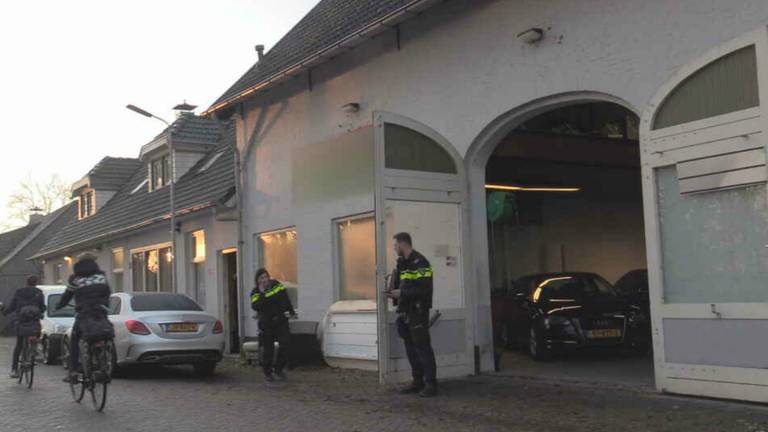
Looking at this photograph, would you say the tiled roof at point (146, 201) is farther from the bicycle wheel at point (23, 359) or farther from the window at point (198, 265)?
the bicycle wheel at point (23, 359)

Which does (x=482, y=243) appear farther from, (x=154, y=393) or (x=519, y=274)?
(x=519, y=274)

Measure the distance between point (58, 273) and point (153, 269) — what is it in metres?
13.5

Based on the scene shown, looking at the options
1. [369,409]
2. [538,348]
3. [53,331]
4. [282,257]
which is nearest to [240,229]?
[282,257]

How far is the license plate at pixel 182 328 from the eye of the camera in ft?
40.8

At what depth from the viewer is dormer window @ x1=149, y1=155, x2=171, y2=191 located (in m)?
23.6

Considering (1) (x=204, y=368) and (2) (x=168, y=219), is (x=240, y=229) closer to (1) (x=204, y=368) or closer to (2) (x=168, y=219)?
(2) (x=168, y=219)

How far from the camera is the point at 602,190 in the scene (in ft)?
60.6

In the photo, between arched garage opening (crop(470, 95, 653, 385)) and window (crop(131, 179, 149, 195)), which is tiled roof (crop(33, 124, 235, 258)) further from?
arched garage opening (crop(470, 95, 653, 385))

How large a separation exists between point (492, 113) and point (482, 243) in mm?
1872

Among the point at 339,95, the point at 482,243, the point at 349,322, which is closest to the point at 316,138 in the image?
the point at 339,95

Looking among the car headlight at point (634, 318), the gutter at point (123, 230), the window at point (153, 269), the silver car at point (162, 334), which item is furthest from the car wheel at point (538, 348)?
the window at point (153, 269)

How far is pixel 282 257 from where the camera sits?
15.8 m

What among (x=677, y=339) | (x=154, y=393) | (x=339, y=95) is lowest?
(x=154, y=393)

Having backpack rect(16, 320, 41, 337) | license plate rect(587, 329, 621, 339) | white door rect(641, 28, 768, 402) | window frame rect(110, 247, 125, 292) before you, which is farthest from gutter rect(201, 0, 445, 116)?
window frame rect(110, 247, 125, 292)
